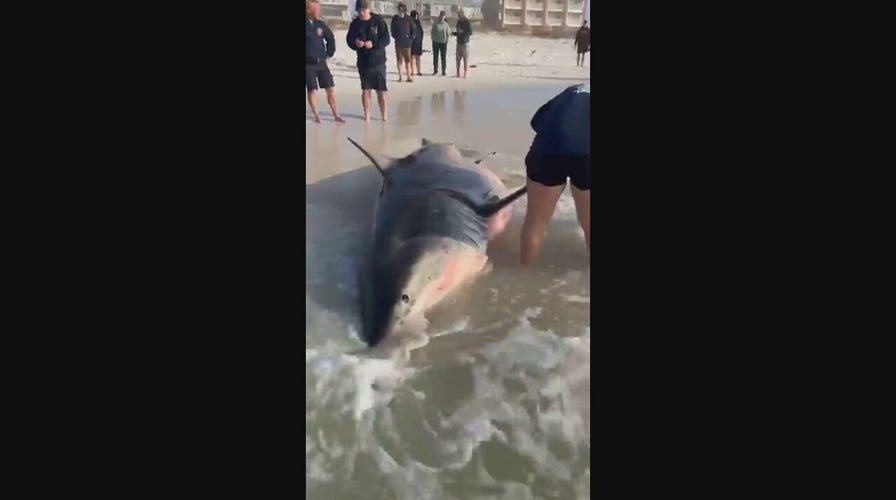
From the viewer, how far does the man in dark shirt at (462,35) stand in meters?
3.61

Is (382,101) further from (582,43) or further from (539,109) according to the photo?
(582,43)

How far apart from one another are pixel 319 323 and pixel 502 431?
3.47ft

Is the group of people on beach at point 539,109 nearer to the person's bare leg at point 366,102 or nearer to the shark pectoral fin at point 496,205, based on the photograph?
the person's bare leg at point 366,102

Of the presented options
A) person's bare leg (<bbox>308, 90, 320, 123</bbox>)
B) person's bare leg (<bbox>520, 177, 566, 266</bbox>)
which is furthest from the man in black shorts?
person's bare leg (<bbox>308, 90, 320, 123</bbox>)

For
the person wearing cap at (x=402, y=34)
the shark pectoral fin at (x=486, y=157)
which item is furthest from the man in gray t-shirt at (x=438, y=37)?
the shark pectoral fin at (x=486, y=157)

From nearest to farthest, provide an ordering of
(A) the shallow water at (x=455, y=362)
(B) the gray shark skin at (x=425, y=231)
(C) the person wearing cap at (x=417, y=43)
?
(A) the shallow water at (x=455, y=362), (B) the gray shark skin at (x=425, y=231), (C) the person wearing cap at (x=417, y=43)

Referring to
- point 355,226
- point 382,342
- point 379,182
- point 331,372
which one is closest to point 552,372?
point 382,342

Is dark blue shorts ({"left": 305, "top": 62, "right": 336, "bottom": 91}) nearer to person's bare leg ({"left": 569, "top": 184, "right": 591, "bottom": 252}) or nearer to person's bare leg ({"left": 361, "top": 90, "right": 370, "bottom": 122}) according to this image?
person's bare leg ({"left": 361, "top": 90, "right": 370, "bottom": 122})

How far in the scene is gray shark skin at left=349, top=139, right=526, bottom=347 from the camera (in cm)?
306

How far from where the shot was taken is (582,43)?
329cm

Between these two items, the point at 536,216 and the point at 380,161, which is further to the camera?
the point at 380,161

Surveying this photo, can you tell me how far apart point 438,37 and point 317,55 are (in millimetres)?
734

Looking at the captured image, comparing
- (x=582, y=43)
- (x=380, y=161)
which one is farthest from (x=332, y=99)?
(x=582, y=43)

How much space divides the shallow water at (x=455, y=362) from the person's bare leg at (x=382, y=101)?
0.24 feet
